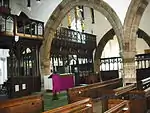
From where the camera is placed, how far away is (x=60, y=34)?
13797 mm

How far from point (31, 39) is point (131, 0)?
14.8ft

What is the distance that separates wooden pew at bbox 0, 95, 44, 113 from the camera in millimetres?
4148

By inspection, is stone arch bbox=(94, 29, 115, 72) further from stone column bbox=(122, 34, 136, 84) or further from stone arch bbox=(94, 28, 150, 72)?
stone column bbox=(122, 34, 136, 84)

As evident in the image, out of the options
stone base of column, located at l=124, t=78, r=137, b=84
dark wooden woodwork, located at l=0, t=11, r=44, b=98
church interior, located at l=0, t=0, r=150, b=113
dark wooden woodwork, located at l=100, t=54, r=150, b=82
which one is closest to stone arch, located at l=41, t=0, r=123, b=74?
church interior, located at l=0, t=0, r=150, b=113

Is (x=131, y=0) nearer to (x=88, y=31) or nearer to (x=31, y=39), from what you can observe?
(x=31, y=39)

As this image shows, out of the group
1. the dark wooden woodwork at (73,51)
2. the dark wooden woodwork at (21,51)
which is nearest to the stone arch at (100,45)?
the dark wooden woodwork at (73,51)

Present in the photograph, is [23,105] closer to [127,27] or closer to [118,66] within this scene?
[127,27]

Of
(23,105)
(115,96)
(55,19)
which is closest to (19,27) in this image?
(55,19)

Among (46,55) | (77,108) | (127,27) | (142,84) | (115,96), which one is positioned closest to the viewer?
(77,108)

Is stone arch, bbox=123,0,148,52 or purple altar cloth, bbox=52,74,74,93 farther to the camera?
stone arch, bbox=123,0,148,52

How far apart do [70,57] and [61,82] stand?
601cm

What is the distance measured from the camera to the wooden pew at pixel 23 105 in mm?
4148

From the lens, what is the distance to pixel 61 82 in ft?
29.3

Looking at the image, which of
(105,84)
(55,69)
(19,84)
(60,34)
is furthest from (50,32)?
(105,84)
